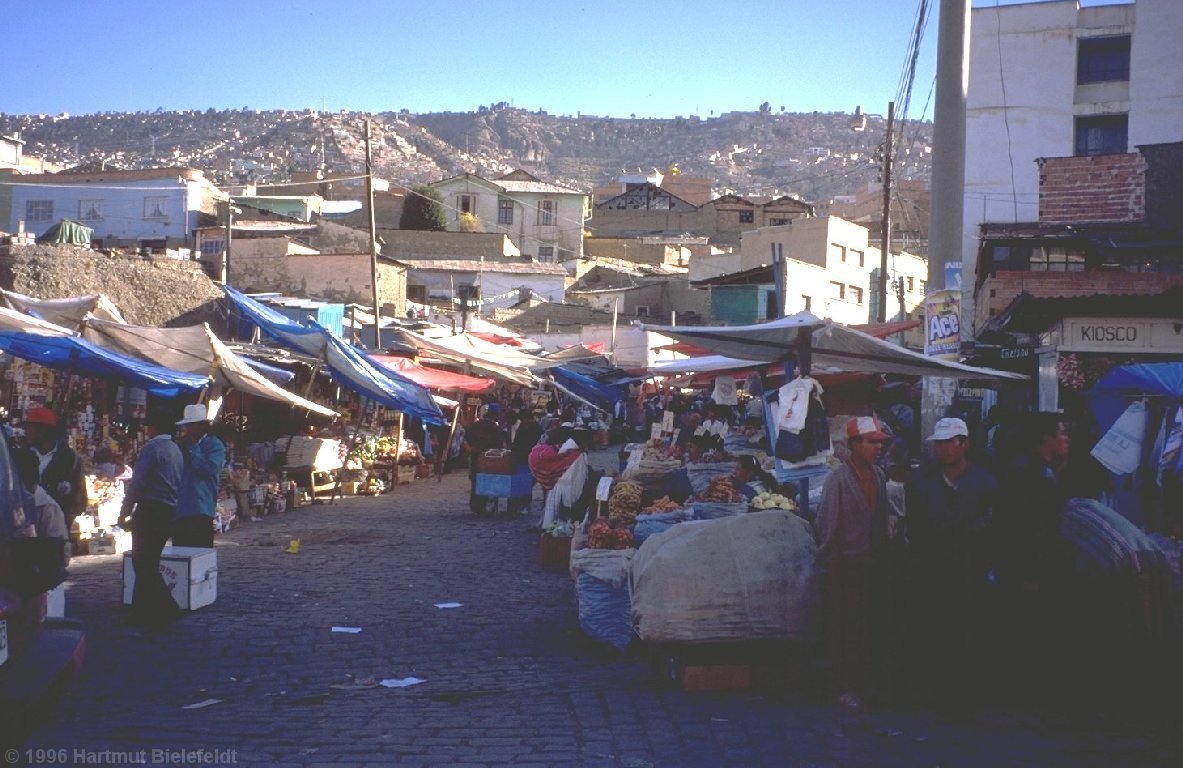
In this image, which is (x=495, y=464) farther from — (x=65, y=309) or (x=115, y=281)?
(x=115, y=281)

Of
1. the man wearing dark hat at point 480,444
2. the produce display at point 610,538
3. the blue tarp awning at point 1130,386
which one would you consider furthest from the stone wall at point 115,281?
the blue tarp awning at point 1130,386

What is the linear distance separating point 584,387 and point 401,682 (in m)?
21.7

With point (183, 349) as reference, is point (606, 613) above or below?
below

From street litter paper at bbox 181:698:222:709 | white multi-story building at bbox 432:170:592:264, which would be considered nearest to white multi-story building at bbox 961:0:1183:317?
white multi-story building at bbox 432:170:592:264

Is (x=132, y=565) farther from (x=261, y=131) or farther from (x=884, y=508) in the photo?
(x=261, y=131)

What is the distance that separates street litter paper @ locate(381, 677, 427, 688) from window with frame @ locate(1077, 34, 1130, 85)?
35987 millimetres

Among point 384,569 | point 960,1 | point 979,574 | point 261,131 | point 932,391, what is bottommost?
point 384,569

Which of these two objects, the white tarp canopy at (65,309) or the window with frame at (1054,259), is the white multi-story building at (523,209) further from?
the white tarp canopy at (65,309)

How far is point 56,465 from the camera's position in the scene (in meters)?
8.84

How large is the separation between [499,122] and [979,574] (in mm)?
167702

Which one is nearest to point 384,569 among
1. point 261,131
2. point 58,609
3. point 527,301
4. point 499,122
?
Result: point 58,609

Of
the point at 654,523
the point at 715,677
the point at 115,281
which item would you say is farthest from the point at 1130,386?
the point at 115,281

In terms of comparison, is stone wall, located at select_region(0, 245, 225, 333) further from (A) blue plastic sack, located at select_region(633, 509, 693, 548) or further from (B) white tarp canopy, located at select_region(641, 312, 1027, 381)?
(B) white tarp canopy, located at select_region(641, 312, 1027, 381)

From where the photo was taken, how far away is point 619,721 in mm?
6281
